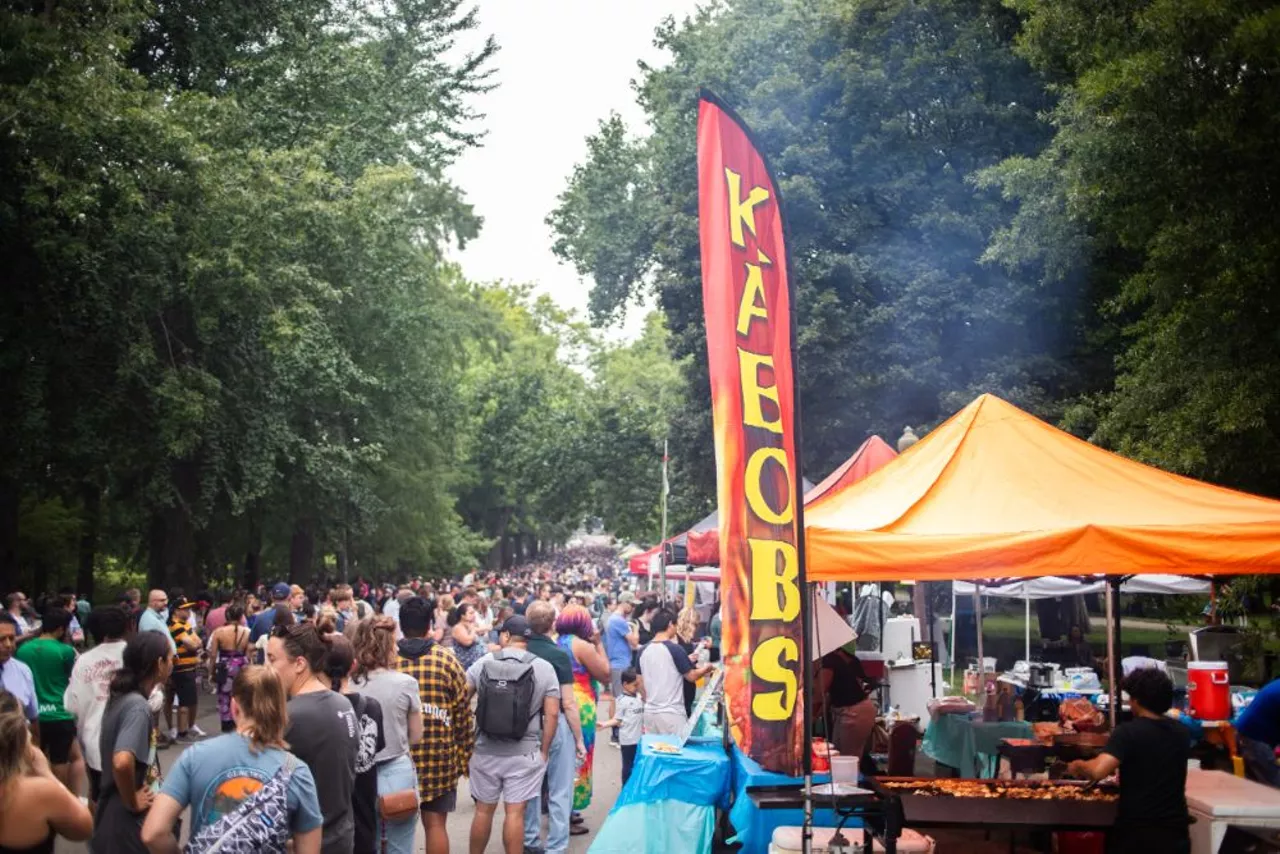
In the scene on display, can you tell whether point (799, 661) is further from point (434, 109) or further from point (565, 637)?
point (434, 109)

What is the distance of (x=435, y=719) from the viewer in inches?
325

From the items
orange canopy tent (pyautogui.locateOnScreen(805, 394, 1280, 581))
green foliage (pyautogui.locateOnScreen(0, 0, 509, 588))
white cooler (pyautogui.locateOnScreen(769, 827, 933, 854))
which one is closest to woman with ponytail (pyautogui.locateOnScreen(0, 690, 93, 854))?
white cooler (pyautogui.locateOnScreen(769, 827, 933, 854))

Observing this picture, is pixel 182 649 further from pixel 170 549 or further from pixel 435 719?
pixel 170 549

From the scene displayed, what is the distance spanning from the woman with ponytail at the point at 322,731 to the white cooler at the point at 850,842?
92.2 inches

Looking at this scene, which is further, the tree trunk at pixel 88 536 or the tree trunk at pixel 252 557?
the tree trunk at pixel 252 557

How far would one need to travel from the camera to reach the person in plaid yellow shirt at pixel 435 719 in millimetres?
8258

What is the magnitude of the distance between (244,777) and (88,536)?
3204cm

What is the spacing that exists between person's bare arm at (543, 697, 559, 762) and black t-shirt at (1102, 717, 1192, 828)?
3838mm

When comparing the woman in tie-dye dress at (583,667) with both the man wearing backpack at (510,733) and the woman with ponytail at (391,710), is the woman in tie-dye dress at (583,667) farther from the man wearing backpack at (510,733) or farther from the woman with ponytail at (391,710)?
the woman with ponytail at (391,710)

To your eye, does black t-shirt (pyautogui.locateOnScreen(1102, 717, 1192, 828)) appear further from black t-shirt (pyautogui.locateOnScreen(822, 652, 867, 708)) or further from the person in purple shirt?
the person in purple shirt

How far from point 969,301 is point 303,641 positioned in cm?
2253

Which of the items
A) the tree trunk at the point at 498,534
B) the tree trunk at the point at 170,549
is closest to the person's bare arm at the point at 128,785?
the tree trunk at the point at 170,549

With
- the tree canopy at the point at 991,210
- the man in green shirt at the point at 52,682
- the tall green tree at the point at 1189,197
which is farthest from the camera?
the tree canopy at the point at 991,210

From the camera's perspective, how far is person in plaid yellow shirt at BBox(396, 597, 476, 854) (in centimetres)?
826
